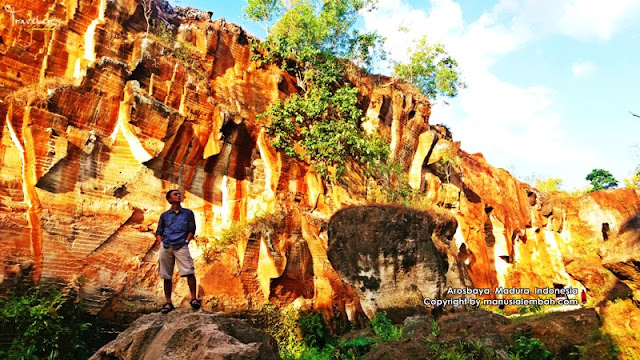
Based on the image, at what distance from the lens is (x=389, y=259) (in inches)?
484

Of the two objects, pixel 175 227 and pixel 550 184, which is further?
pixel 550 184

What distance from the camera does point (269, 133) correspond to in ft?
53.2

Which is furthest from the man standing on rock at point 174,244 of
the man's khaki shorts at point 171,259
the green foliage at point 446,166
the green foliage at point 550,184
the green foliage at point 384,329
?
the green foliage at point 550,184

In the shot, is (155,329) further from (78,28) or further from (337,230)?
(78,28)

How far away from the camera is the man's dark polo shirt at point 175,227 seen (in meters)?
7.07

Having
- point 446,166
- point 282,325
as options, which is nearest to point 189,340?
point 282,325

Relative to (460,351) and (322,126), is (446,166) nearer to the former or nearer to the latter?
Answer: (322,126)

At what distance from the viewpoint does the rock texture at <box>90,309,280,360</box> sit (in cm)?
462

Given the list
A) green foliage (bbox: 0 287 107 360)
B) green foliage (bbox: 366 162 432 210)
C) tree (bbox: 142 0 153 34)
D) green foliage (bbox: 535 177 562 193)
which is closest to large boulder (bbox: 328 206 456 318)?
green foliage (bbox: 366 162 432 210)

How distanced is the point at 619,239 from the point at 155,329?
7380 mm

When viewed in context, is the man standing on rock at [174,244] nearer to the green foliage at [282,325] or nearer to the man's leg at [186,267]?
the man's leg at [186,267]

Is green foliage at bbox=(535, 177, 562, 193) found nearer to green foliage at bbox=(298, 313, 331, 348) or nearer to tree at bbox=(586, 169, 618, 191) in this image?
tree at bbox=(586, 169, 618, 191)

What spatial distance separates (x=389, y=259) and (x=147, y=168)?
272 inches

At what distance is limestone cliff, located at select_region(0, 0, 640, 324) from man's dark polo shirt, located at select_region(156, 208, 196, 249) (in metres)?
4.64
